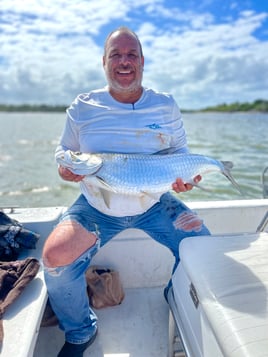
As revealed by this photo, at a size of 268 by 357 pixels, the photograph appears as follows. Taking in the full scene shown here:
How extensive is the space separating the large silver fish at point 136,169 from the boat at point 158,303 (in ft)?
1.49

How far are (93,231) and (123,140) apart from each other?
2.11 ft

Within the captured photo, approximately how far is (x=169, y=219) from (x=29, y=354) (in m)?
1.18

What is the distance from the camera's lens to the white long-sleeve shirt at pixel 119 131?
88.7 inches

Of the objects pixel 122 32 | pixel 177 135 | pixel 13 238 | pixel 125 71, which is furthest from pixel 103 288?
pixel 122 32

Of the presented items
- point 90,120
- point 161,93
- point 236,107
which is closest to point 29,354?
point 90,120

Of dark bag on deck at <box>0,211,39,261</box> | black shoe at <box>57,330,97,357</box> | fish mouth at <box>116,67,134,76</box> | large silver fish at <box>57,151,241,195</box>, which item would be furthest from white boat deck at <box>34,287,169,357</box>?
fish mouth at <box>116,67,134,76</box>

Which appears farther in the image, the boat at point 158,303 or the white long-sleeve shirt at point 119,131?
the white long-sleeve shirt at point 119,131

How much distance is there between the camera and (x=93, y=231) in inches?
83.3

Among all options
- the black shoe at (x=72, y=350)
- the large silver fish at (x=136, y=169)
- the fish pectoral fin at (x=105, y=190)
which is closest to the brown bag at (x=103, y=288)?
the black shoe at (x=72, y=350)

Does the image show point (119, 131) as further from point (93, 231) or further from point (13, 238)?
point (13, 238)

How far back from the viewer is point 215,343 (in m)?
1.17

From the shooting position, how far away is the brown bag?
2434 millimetres

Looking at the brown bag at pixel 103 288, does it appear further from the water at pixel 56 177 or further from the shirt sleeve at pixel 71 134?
the water at pixel 56 177

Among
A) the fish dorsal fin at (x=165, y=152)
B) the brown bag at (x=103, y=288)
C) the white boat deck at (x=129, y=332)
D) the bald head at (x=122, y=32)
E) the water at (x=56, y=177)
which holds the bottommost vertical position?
the water at (x=56, y=177)
